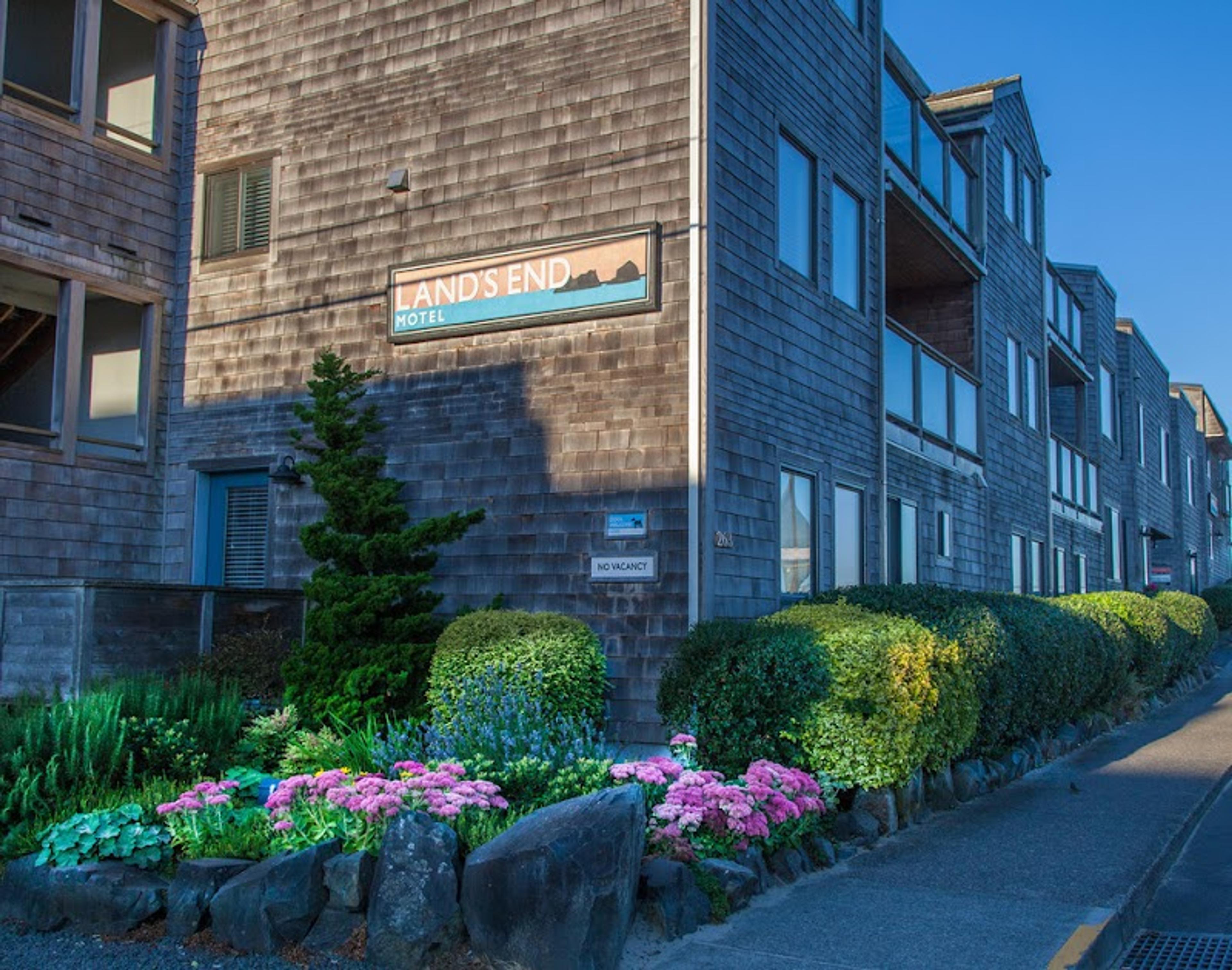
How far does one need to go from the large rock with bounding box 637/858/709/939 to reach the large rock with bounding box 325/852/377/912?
126 cm

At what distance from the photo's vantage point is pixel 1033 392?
21.3 metres

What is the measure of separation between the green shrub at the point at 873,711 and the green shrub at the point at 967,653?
1.61 feet

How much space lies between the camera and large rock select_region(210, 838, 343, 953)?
18.9ft

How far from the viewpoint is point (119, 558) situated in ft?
42.2

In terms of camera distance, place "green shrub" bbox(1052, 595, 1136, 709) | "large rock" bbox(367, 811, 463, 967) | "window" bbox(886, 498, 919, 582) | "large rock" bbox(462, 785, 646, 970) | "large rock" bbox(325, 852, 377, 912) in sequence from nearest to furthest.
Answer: "large rock" bbox(462, 785, 646, 970) < "large rock" bbox(367, 811, 463, 967) < "large rock" bbox(325, 852, 377, 912) < "green shrub" bbox(1052, 595, 1136, 709) < "window" bbox(886, 498, 919, 582)

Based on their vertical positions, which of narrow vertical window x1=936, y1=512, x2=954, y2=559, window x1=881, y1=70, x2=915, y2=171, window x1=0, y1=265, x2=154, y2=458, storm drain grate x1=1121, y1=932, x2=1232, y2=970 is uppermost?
window x1=881, y1=70, x2=915, y2=171

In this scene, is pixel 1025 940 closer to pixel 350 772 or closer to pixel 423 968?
pixel 423 968

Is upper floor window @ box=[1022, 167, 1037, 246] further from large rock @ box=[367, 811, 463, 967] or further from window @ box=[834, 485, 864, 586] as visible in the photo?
large rock @ box=[367, 811, 463, 967]

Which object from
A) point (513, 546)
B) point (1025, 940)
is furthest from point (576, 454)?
point (1025, 940)

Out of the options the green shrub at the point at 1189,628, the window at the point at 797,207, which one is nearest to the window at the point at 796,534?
the window at the point at 797,207

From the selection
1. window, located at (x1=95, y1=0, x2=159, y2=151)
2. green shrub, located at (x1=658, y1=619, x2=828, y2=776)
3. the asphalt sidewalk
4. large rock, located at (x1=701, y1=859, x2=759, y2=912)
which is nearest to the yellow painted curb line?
the asphalt sidewalk

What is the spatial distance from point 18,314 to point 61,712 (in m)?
5.98

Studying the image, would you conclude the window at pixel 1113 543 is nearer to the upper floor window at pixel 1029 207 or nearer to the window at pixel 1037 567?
the window at pixel 1037 567

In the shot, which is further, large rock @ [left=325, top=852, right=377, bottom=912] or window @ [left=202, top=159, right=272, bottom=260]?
window @ [left=202, top=159, right=272, bottom=260]
